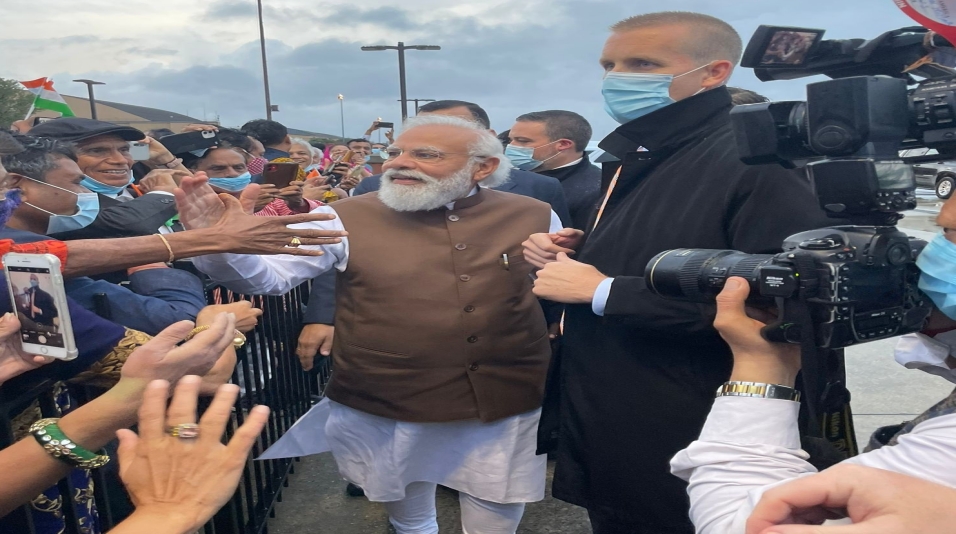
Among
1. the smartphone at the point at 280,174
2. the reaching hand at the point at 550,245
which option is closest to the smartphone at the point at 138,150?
the smartphone at the point at 280,174

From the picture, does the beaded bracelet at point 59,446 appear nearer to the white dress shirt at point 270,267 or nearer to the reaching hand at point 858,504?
the white dress shirt at point 270,267

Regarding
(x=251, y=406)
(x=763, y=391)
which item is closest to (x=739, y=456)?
(x=763, y=391)

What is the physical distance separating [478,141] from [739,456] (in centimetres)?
195

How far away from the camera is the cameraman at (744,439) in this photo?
1.08 metres

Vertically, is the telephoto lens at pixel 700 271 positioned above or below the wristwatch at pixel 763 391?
above

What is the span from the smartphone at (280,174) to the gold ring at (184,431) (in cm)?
313

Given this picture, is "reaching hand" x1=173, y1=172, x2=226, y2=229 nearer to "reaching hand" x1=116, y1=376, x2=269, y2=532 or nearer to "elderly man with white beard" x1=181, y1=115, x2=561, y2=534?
"elderly man with white beard" x1=181, y1=115, x2=561, y2=534

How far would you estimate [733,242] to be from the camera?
1.86 meters

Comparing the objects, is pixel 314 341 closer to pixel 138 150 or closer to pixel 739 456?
pixel 138 150

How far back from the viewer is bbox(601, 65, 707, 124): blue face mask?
222 cm

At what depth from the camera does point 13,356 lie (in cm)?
153

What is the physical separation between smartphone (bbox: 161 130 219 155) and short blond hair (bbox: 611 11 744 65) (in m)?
3.38

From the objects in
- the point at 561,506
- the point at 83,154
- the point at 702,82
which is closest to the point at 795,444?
the point at 702,82

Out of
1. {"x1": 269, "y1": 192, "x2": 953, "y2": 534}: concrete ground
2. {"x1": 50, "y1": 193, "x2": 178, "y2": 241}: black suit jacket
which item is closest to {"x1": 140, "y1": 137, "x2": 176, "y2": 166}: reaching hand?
{"x1": 50, "y1": 193, "x2": 178, "y2": 241}: black suit jacket
